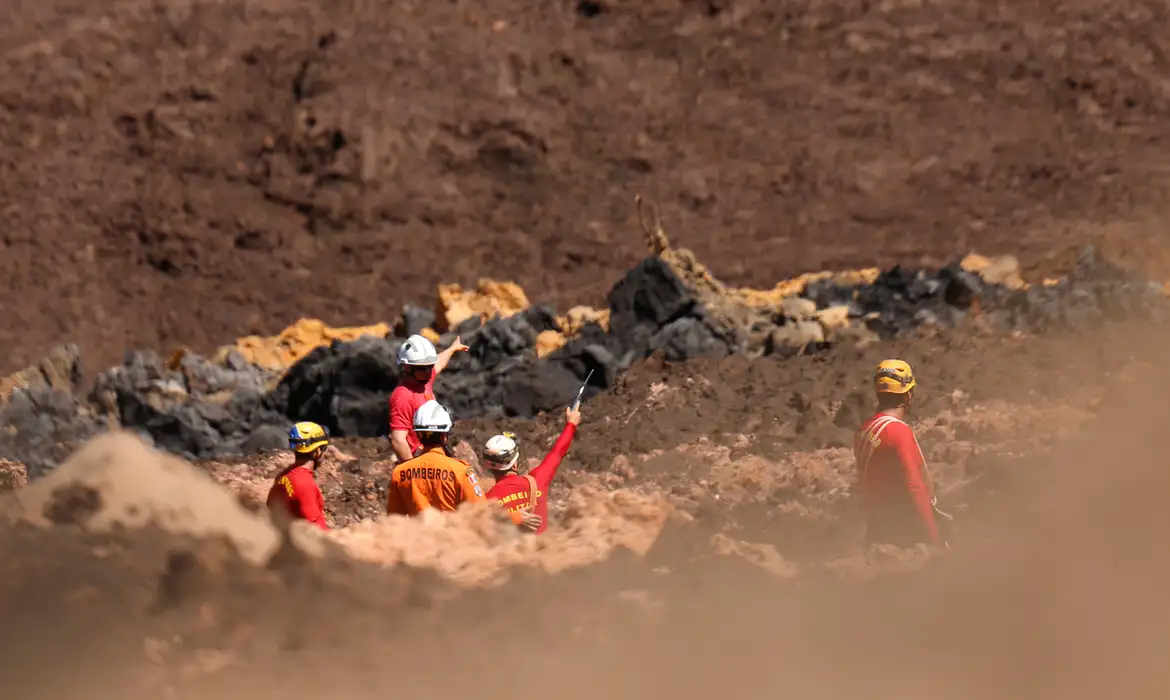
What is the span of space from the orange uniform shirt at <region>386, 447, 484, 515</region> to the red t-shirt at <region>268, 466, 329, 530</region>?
0.48 meters

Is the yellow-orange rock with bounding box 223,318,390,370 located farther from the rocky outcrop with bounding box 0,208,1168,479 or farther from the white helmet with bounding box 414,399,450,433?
the white helmet with bounding box 414,399,450,433

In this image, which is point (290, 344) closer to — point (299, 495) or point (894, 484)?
point (299, 495)

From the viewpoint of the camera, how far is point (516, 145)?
20297mm

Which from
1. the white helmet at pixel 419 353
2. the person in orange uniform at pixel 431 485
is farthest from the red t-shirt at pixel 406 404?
the person in orange uniform at pixel 431 485

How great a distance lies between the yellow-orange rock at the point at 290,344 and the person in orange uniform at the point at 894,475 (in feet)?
31.9

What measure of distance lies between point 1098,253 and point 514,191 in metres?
9.53

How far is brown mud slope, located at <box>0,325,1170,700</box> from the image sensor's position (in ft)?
12.9

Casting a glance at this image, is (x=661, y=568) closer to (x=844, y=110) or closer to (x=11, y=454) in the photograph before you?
(x=11, y=454)

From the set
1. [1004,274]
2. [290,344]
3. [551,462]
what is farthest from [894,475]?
[290,344]

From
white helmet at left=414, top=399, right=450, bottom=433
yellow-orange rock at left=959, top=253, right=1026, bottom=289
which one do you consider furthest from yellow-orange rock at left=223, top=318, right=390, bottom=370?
white helmet at left=414, top=399, right=450, bottom=433

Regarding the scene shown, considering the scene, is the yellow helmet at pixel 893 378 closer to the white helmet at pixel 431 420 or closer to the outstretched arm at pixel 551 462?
the outstretched arm at pixel 551 462

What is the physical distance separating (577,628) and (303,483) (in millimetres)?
2248

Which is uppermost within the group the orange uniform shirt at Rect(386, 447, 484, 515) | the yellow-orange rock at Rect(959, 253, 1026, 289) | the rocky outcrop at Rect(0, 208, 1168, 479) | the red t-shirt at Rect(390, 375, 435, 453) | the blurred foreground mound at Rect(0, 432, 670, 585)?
the yellow-orange rock at Rect(959, 253, 1026, 289)

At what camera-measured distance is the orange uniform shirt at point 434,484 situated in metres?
5.73
